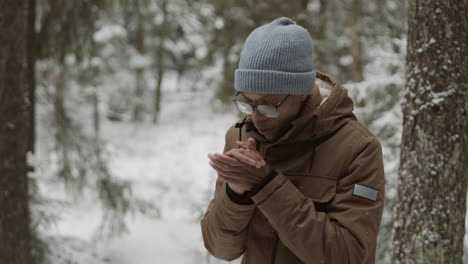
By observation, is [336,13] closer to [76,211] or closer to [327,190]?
[76,211]

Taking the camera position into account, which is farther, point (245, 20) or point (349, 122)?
point (245, 20)

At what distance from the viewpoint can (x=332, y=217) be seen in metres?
1.66

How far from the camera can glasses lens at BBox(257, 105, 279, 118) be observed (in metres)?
1.72

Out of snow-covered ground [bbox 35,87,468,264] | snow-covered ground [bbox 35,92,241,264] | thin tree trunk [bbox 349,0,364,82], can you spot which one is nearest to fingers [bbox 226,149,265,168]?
snow-covered ground [bbox 35,87,468,264]

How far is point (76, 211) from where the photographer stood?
38.9 ft

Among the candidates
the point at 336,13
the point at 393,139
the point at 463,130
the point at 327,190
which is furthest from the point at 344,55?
the point at 327,190

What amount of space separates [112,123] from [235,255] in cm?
2219

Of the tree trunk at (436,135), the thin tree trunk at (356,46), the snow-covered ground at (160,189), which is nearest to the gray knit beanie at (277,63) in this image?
the tree trunk at (436,135)

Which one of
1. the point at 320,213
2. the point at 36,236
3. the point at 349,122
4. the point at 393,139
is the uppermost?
the point at 349,122

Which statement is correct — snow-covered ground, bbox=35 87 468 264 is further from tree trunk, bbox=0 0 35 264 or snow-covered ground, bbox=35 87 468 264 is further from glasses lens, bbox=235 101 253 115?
glasses lens, bbox=235 101 253 115

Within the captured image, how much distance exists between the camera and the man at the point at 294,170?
5.21 ft

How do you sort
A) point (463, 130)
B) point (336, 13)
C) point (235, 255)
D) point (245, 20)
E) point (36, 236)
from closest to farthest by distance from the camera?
point (235, 255), point (463, 130), point (36, 236), point (245, 20), point (336, 13)

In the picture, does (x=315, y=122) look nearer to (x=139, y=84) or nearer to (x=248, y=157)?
(x=248, y=157)

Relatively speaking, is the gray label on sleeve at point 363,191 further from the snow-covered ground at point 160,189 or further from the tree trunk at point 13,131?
the snow-covered ground at point 160,189
